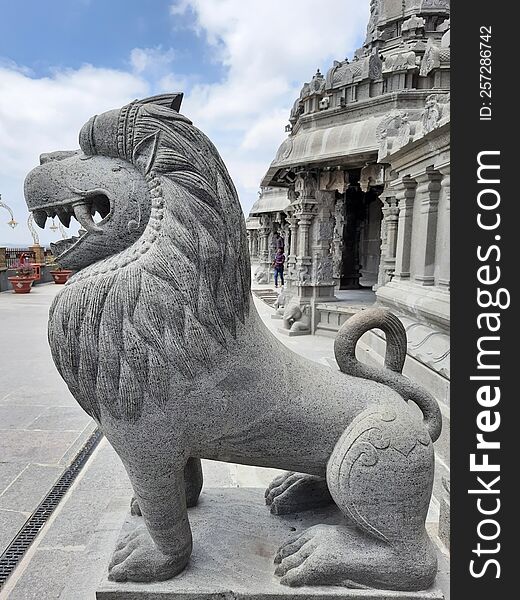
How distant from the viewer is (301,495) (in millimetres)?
2098

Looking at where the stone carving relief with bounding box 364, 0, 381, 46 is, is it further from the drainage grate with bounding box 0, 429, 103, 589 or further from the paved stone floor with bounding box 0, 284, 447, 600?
the drainage grate with bounding box 0, 429, 103, 589

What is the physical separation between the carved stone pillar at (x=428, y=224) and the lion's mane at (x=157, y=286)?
293 centimetres

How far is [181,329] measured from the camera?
58.4 inches

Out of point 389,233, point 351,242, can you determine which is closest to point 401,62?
point 389,233

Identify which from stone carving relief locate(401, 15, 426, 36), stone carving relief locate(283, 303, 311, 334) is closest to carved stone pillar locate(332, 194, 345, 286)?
stone carving relief locate(283, 303, 311, 334)

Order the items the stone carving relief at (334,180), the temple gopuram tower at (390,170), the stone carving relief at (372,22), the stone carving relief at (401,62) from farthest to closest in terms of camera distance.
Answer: the stone carving relief at (372,22) < the stone carving relief at (334,180) < the stone carving relief at (401,62) < the temple gopuram tower at (390,170)

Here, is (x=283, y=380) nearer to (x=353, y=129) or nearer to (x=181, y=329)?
(x=181, y=329)

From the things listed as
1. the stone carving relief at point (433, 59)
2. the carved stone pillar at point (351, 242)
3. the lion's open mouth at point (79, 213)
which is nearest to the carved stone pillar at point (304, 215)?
the stone carving relief at point (433, 59)

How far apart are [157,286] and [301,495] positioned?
1224mm

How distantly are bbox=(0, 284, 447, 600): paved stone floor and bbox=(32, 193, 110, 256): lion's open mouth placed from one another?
1270 mm

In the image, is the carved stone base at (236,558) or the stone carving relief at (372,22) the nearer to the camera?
the carved stone base at (236,558)

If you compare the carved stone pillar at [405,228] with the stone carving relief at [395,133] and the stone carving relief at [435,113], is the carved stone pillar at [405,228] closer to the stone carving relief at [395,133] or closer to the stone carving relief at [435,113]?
the stone carving relief at [395,133]

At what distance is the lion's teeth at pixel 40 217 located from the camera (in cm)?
166

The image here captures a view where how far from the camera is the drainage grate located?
2.40 meters
